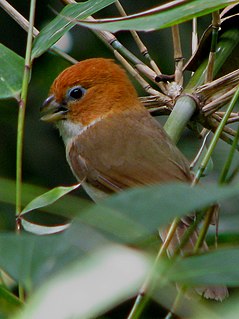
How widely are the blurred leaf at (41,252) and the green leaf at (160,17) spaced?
43 centimetres

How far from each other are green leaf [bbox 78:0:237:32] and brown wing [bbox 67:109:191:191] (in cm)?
145

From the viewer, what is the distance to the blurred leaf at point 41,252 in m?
0.88

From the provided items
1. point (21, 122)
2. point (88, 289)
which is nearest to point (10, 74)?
point (21, 122)

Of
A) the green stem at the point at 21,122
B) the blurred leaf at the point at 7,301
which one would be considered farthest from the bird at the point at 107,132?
the blurred leaf at the point at 7,301

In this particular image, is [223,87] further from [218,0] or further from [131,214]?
[131,214]

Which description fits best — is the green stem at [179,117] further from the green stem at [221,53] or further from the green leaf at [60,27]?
the green leaf at [60,27]

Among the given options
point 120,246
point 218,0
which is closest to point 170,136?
point 218,0

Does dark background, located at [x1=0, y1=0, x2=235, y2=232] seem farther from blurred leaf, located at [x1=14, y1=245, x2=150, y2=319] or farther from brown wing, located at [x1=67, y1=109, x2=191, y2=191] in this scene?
blurred leaf, located at [x1=14, y1=245, x2=150, y2=319]

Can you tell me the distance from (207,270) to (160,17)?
0.53 meters

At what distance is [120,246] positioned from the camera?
89 centimetres

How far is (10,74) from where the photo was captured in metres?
2.15

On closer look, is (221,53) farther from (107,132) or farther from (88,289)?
(88,289)

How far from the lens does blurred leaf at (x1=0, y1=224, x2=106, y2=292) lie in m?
0.88

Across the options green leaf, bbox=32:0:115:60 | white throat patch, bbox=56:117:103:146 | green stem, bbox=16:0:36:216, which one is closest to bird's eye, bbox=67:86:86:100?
white throat patch, bbox=56:117:103:146
